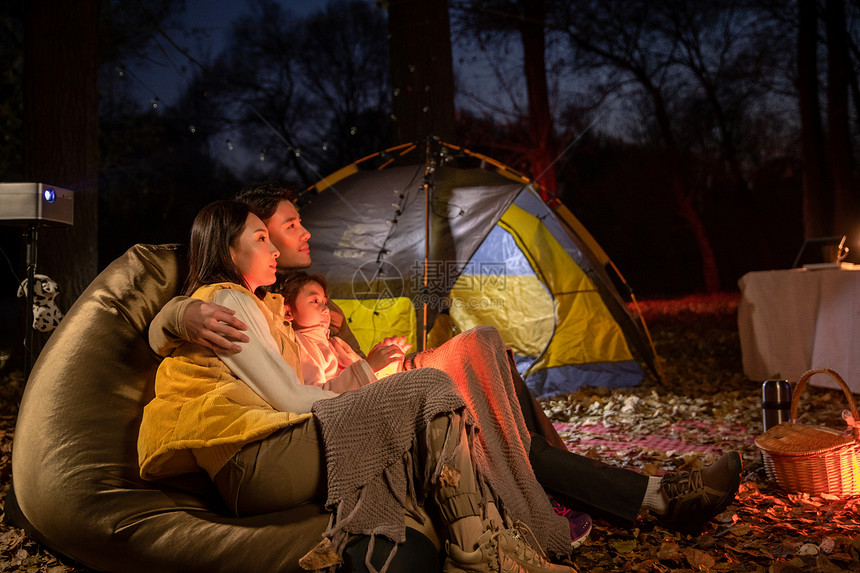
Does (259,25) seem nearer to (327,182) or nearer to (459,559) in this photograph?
(327,182)

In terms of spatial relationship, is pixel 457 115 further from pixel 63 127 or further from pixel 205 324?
pixel 205 324

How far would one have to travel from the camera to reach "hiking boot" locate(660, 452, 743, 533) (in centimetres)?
226

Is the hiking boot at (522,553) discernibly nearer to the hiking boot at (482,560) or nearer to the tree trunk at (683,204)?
the hiking boot at (482,560)

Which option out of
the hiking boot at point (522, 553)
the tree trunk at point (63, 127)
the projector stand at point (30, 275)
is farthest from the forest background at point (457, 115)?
the hiking boot at point (522, 553)

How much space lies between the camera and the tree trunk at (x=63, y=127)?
539cm

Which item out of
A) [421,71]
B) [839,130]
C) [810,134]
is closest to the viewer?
[421,71]

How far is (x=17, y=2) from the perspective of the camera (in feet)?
30.4

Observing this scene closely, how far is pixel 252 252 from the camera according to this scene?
2.06 metres

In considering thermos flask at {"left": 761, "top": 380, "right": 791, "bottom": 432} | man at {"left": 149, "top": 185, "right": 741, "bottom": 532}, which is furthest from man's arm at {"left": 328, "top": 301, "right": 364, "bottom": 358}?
thermos flask at {"left": 761, "top": 380, "right": 791, "bottom": 432}

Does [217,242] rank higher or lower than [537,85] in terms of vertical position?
lower

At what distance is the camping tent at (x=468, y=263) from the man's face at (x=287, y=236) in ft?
7.13

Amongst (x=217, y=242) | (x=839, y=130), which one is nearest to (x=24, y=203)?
(x=217, y=242)

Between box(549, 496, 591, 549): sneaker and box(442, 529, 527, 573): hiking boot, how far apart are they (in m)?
0.55

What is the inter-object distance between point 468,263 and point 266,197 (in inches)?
120
